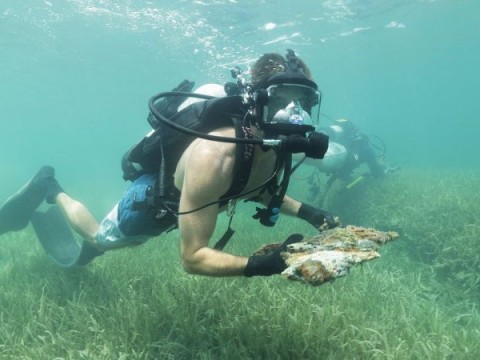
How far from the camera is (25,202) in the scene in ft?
23.5

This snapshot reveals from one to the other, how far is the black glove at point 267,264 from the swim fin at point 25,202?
5.90m

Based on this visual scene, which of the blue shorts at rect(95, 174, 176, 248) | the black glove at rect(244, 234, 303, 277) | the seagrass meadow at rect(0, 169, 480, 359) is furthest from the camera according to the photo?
the blue shorts at rect(95, 174, 176, 248)

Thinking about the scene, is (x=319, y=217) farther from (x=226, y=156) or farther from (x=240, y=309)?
(x=226, y=156)

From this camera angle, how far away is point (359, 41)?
1199 inches

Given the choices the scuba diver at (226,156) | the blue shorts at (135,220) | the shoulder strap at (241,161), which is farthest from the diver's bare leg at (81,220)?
the shoulder strap at (241,161)

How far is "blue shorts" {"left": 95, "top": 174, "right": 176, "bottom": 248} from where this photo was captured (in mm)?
4223

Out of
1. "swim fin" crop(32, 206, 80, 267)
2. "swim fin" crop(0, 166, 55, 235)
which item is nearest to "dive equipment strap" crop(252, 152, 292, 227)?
"swim fin" crop(32, 206, 80, 267)

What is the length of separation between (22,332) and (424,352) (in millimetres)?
4669

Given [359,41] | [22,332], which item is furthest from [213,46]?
[22,332]

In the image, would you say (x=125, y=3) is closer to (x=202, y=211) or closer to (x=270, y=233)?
(x=270, y=233)

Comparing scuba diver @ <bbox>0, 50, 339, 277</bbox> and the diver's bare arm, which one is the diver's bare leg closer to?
scuba diver @ <bbox>0, 50, 339, 277</bbox>

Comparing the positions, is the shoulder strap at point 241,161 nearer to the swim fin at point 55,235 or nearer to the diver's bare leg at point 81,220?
the diver's bare leg at point 81,220

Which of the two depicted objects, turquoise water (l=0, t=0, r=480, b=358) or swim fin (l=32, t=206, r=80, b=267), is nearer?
swim fin (l=32, t=206, r=80, b=267)

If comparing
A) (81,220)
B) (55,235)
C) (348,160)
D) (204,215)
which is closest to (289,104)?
(204,215)
